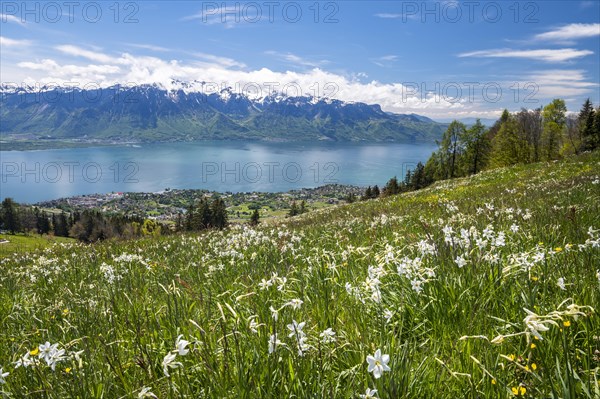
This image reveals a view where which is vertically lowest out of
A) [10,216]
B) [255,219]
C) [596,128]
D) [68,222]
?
[68,222]

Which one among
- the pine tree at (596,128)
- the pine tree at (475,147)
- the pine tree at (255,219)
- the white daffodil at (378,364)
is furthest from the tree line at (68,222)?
the white daffodil at (378,364)

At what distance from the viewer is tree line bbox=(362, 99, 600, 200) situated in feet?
196

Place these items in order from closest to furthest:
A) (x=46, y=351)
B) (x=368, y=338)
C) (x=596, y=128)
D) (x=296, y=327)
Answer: (x=296, y=327) → (x=46, y=351) → (x=368, y=338) → (x=596, y=128)

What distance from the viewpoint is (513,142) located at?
2539 inches

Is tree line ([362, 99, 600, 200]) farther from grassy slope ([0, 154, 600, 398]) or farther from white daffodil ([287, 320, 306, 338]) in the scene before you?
white daffodil ([287, 320, 306, 338])

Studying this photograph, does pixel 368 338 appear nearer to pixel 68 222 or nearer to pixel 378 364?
pixel 378 364

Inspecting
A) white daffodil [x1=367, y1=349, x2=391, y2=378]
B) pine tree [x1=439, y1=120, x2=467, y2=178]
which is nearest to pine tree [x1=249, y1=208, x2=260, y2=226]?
white daffodil [x1=367, y1=349, x2=391, y2=378]

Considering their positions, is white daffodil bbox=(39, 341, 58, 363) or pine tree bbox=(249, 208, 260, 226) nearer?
white daffodil bbox=(39, 341, 58, 363)

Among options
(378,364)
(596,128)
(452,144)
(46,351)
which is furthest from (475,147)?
(46,351)

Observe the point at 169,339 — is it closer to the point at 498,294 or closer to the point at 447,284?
the point at 447,284

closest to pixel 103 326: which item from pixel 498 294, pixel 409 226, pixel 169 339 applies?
pixel 169 339

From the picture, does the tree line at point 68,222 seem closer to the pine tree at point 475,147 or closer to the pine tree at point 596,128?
the pine tree at point 475,147

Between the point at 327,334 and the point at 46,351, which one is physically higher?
the point at 327,334

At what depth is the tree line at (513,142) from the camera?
196ft
